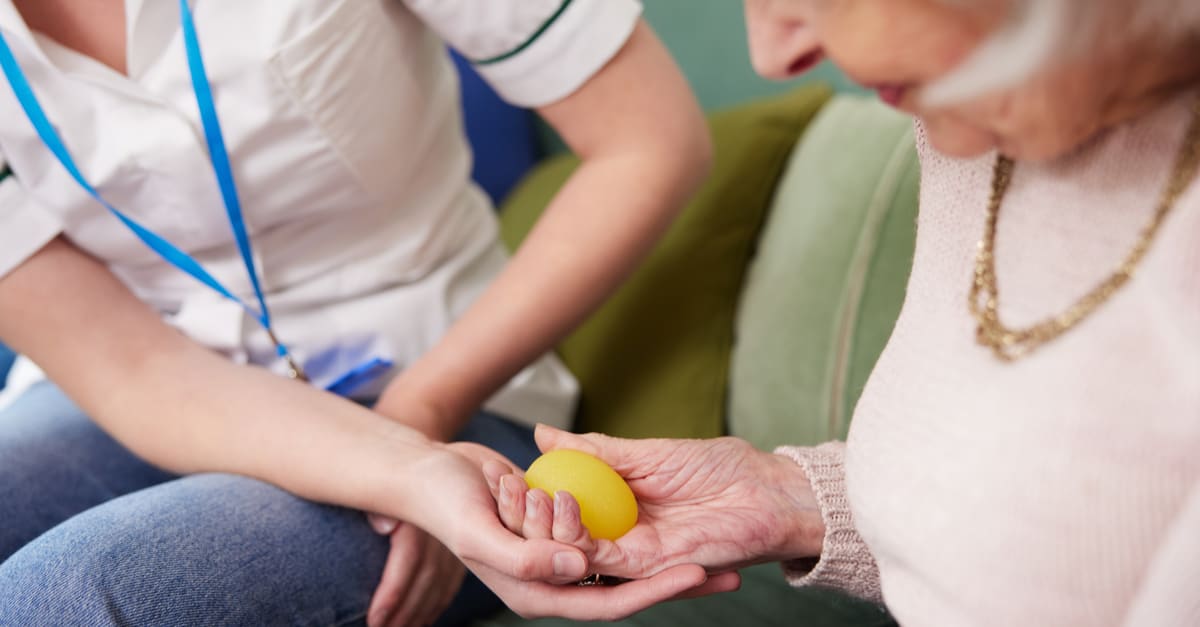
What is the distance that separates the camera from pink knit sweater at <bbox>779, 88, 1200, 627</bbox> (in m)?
0.50

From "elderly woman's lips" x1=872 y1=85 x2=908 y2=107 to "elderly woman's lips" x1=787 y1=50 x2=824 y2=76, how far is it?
0.12ft

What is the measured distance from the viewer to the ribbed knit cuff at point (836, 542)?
29.0 inches

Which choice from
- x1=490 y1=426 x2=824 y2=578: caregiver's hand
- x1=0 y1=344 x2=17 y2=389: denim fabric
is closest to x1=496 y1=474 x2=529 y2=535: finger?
x1=490 y1=426 x2=824 y2=578: caregiver's hand

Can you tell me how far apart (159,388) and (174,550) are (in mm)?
226

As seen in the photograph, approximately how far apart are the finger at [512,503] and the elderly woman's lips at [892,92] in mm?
386

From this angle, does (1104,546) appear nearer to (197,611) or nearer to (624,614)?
(624,614)

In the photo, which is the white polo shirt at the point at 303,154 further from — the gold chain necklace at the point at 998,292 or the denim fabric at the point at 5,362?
the denim fabric at the point at 5,362

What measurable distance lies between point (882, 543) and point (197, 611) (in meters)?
0.53

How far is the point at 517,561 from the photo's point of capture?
2.29 ft

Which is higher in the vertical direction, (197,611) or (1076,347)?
(1076,347)


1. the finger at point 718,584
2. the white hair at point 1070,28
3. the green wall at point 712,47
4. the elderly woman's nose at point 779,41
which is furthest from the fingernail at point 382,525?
the green wall at point 712,47

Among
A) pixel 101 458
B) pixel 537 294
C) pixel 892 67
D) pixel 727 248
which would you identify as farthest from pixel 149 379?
pixel 892 67

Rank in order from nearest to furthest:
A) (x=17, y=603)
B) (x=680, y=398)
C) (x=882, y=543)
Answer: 1. (x=882, y=543)
2. (x=17, y=603)
3. (x=680, y=398)

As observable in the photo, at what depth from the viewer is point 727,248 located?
4.07 ft
